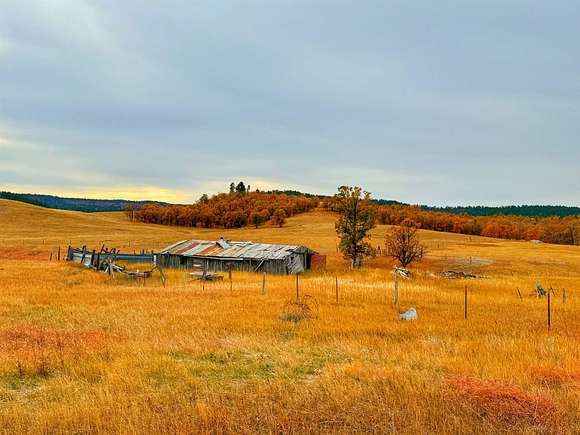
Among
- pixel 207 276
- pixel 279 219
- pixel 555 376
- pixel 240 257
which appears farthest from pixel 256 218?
pixel 555 376

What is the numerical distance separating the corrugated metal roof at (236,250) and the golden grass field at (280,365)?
18734mm

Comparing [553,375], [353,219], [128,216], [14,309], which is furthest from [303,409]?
[128,216]

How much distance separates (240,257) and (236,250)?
2.25 meters

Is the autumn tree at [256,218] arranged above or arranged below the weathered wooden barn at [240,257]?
above

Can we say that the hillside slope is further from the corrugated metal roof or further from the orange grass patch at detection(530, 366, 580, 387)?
the orange grass patch at detection(530, 366, 580, 387)

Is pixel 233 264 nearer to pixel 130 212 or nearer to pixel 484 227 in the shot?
pixel 484 227

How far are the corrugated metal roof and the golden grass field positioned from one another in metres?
18.7

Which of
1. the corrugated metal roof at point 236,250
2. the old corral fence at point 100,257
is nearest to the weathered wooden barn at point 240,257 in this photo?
the corrugated metal roof at point 236,250

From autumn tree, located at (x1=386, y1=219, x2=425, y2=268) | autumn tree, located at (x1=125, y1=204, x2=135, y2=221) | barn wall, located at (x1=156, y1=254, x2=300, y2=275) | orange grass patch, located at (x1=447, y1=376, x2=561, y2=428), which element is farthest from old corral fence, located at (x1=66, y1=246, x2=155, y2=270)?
autumn tree, located at (x1=125, y1=204, x2=135, y2=221)

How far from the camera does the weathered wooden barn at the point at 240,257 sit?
133ft

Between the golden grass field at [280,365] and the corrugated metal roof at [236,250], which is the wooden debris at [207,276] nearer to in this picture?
the corrugated metal roof at [236,250]

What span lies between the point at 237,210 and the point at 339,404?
424 feet

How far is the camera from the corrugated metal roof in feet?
134

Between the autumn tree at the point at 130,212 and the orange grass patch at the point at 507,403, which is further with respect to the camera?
the autumn tree at the point at 130,212
